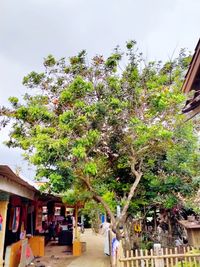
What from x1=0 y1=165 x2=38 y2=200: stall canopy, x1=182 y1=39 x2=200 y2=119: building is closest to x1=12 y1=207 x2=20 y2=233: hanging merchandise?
x1=0 y1=165 x2=38 y2=200: stall canopy

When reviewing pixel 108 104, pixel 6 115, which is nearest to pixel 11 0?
pixel 6 115

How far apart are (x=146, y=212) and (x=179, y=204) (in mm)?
2079

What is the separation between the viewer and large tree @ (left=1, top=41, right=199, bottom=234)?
30.4 feet

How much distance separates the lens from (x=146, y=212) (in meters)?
12.4

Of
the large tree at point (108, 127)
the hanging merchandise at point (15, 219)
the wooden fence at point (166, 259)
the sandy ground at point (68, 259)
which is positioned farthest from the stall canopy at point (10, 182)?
the sandy ground at point (68, 259)

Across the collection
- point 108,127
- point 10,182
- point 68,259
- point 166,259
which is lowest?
point 68,259

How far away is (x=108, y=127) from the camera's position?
1068 centimetres

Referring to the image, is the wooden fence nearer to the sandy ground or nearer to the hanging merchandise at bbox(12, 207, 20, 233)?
the sandy ground

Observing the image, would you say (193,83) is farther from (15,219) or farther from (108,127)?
(15,219)

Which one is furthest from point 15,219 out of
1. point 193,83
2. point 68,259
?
point 193,83

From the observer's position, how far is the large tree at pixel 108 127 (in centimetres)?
927

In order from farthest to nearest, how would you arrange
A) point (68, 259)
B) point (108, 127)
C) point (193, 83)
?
point (68, 259)
point (108, 127)
point (193, 83)

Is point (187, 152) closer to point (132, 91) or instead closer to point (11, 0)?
point (132, 91)

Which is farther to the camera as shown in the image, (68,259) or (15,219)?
(68,259)
